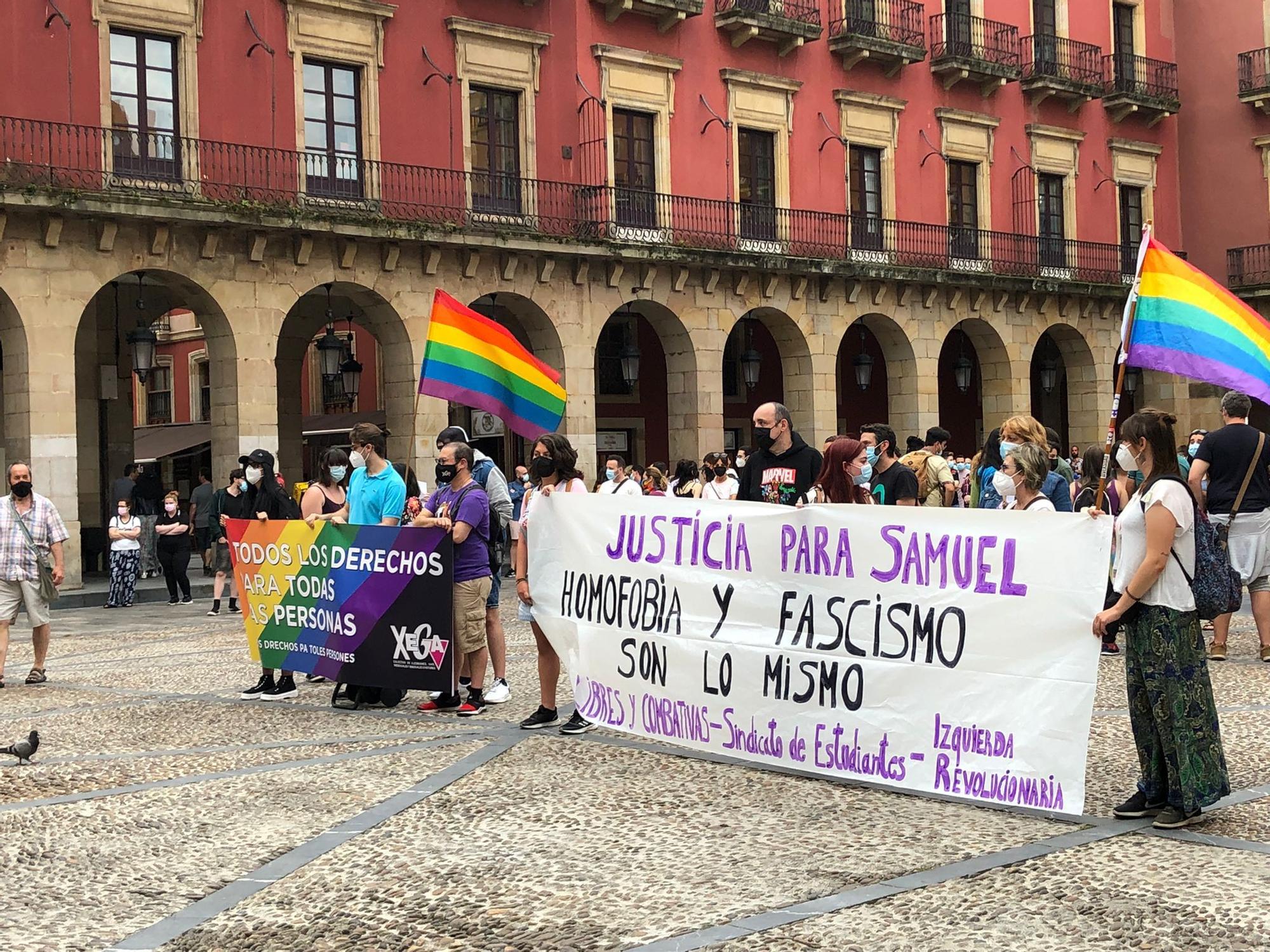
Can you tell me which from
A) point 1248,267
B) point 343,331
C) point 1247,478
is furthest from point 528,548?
point 1248,267

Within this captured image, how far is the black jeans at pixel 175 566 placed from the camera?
19.6m

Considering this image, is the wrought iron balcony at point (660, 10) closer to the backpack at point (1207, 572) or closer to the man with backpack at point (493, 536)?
the man with backpack at point (493, 536)

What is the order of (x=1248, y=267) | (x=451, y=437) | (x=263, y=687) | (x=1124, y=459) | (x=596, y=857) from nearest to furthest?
(x=596, y=857), (x=451, y=437), (x=1124, y=459), (x=263, y=687), (x=1248, y=267)

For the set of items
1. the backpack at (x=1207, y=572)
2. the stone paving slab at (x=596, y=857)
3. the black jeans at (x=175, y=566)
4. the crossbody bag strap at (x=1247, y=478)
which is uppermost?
the crossbody bag strap at (x=1247, y=478)

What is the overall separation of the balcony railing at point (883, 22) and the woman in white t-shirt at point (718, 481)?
43.7 feet

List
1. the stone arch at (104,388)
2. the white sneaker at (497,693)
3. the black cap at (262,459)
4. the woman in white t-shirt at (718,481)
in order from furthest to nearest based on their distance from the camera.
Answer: the stone arch at (104,388) < the woman in white t-shirt at (718,481) < the black cap at (262,459) < the white sneaker at (497,693)

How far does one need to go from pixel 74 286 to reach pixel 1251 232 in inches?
1045

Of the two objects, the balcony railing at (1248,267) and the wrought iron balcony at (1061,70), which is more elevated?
the wrought iron balcony at (1061,70)

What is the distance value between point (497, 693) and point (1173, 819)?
15.2ft

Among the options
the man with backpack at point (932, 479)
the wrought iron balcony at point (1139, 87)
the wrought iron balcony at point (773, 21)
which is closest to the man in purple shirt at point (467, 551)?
the man with backpack at point (932, 479)

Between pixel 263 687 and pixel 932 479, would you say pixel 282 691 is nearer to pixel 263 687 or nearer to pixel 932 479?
pixel 263 687

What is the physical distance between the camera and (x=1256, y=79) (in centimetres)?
3519

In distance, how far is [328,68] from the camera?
79.0ft

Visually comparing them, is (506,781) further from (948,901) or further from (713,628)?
(948,901)
